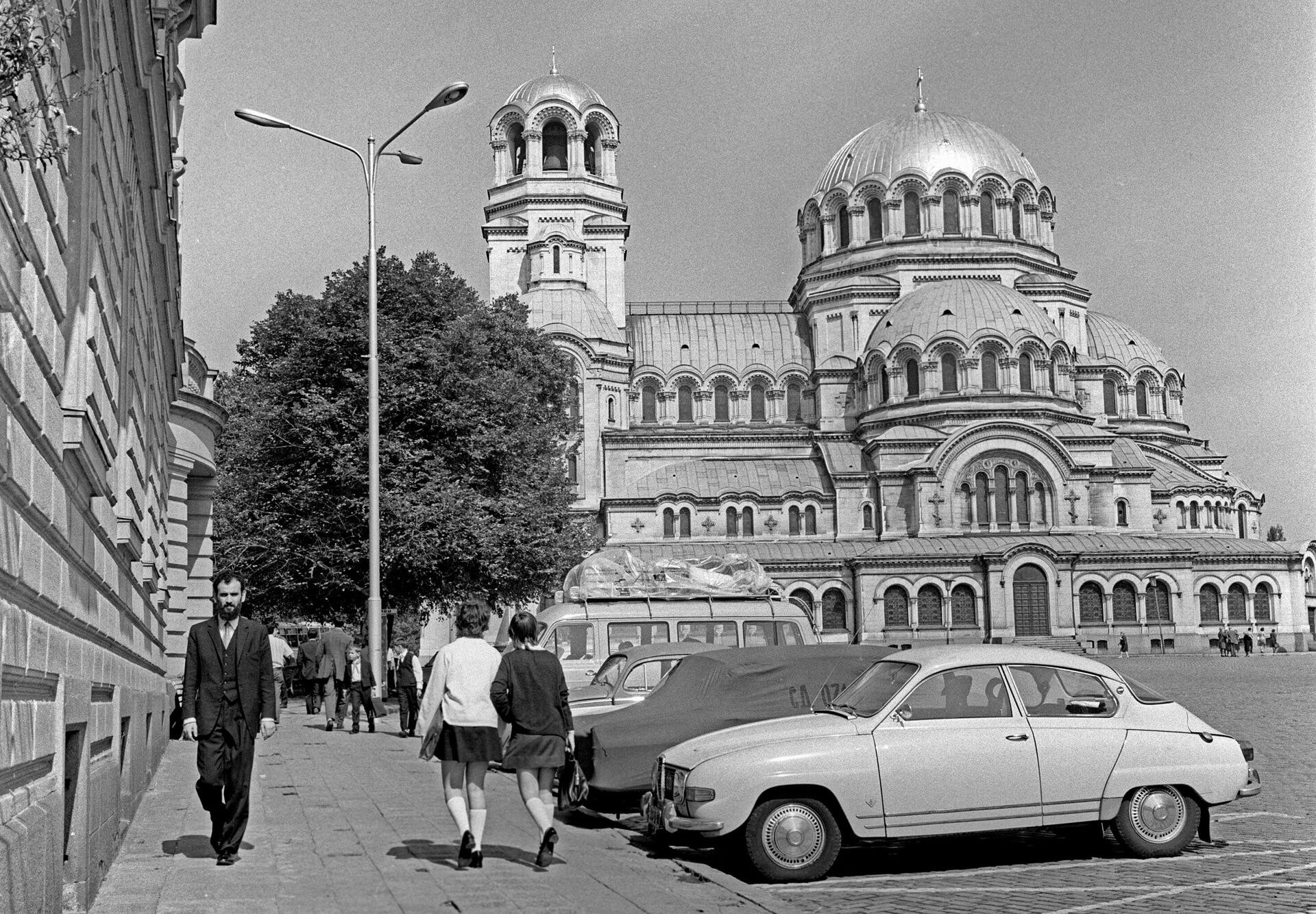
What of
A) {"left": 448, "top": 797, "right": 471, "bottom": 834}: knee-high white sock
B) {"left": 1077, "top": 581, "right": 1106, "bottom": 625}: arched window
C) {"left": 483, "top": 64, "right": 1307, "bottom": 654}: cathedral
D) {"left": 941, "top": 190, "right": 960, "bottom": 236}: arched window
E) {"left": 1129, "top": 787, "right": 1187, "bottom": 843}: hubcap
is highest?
{"left": 941, "top": 190, "right": 960, "bottom": 236}: arched window

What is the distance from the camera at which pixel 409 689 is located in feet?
75.5

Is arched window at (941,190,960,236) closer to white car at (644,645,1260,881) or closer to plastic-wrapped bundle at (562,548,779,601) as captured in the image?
plastic-wrapped bundle at (562,548,779,601)

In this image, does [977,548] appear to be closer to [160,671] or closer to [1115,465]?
[1115,465]

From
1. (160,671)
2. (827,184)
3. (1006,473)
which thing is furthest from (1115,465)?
(160,671)

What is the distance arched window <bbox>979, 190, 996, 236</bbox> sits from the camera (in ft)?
244

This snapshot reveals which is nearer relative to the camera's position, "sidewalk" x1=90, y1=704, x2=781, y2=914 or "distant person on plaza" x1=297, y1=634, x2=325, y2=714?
"sidewalk" x1=90, y1=704, x2=781, y2=914

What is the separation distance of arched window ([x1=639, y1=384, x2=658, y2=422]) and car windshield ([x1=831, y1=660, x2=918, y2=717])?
64.0 metres

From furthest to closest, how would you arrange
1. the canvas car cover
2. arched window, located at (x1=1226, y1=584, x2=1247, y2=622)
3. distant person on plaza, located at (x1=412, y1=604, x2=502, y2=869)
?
arched window, located at (x1=1226, y1=584, x2=1247, y2=622) → the canvas car cover → distant person on plaza, located at (x1=412, y1=604, x2=502, y2=869)

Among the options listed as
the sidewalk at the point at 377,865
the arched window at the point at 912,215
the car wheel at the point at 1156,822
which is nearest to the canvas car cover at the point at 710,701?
the sidewalk at the point at 377,865

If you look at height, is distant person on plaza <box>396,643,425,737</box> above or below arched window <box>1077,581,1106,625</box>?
below

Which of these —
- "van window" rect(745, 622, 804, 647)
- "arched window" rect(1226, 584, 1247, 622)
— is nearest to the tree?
"van window" rect(745, 622, 804, 647)

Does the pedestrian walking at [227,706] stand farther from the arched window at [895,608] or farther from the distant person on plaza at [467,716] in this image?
the arched window at [895,608]

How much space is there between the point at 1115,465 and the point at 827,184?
21.6m

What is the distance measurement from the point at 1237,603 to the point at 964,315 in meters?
18.0
